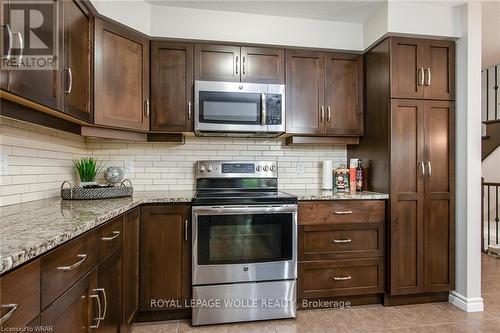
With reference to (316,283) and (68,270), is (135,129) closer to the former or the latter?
(68,270)

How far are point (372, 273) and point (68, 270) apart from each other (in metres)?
2.17

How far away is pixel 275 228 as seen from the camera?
214 cm

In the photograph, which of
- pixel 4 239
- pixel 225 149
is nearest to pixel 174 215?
pixel 225 149

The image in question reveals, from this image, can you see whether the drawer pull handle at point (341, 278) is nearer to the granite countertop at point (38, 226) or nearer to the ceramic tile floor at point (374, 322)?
the ceramic tile floor at point (374, 322)

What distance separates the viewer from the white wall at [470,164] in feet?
7.35

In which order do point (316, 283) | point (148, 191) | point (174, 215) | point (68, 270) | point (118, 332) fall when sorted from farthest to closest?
point (148, 191) < point (316, 283) < point (174, 215) < point (118, 332) < point (68, 270)

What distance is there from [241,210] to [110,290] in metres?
0.95

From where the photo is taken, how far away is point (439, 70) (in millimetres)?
2354

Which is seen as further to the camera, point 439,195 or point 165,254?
point 439,195

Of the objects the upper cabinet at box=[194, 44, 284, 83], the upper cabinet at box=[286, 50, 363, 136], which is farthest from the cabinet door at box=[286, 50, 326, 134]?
the upper cabinet at box=[194, 44, 284, 83]

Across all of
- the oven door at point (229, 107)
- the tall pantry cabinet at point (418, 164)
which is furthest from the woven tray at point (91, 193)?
the tall pantry cabinet at point (418, 164)

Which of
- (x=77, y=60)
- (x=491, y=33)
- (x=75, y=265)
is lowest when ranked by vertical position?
(x=75, y=265)

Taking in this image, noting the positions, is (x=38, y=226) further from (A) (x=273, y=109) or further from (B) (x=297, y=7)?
(B) (x=297, y=7)

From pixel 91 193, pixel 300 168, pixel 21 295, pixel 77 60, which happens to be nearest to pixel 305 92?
pixel 300 168
